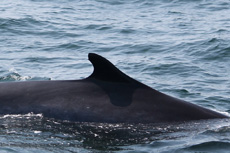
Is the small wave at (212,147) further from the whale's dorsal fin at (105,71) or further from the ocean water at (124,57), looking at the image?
the whale's dorsal fin at (105,71)

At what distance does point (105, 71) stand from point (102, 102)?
1.61 ft

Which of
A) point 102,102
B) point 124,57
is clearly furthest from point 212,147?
point 124,57

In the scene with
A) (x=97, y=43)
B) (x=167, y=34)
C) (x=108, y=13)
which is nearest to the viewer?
(x=97, y=43)

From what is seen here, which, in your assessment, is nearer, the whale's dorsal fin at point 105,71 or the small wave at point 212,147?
the small wave at point 212,147

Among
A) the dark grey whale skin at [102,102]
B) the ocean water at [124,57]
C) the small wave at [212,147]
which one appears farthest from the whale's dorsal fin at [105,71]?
the small wave at [212,147]

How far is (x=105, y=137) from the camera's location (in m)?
8.15

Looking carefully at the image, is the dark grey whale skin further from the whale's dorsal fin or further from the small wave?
the small wave

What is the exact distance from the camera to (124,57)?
56.7 ft

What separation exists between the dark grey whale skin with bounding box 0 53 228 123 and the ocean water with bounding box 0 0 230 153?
137 millimetres

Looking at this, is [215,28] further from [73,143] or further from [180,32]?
[73,143]

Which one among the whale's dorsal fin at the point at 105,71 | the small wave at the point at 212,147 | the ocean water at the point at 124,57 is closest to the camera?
the small wave at the point at 212,147

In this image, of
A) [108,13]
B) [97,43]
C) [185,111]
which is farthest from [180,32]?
[185,111]

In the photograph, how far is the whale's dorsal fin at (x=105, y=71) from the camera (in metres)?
8.43

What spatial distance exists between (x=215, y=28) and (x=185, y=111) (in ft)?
46.1
